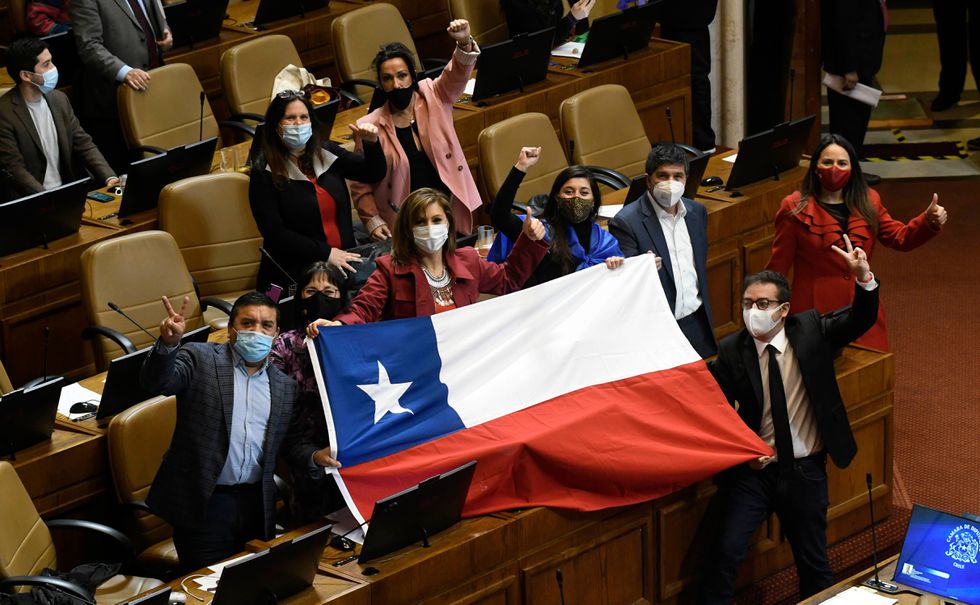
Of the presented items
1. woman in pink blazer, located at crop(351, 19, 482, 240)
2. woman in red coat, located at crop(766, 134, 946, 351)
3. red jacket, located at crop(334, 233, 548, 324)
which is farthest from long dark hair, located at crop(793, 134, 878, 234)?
woman in pink blazer, located at crop(351, 19, 482, 240)

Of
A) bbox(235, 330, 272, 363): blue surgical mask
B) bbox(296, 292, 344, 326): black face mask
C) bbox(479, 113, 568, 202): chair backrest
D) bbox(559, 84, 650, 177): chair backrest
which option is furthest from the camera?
bbox(559, 84, 650, 177): chair backrest

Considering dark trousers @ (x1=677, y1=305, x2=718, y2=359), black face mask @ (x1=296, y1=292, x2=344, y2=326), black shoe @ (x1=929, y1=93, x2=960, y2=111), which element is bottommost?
black shoe @ (x1=929, y1=93, x2=960, y2=111)

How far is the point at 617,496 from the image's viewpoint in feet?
17.7

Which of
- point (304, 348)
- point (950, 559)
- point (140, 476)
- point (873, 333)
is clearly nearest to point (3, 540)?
point (140, 476)

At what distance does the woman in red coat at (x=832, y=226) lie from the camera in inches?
243

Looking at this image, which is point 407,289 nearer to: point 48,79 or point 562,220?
point 562,220

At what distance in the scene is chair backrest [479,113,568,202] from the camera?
7355 millimetres

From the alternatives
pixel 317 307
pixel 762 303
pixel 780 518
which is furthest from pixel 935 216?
pixel 317 307

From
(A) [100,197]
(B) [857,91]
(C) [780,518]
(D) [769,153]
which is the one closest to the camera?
(C) [780,518]

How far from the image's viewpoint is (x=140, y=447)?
18.2ft

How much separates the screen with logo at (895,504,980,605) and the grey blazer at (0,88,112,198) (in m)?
4.21

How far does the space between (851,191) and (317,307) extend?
7.44 ft

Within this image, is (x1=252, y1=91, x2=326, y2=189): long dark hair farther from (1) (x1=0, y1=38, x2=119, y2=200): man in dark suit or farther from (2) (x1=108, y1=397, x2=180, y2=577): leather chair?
(1) (x1=0, y1=38, x2=119, y2=200): man in dark suit

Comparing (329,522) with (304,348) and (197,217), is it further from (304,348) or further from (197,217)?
(197,217)
